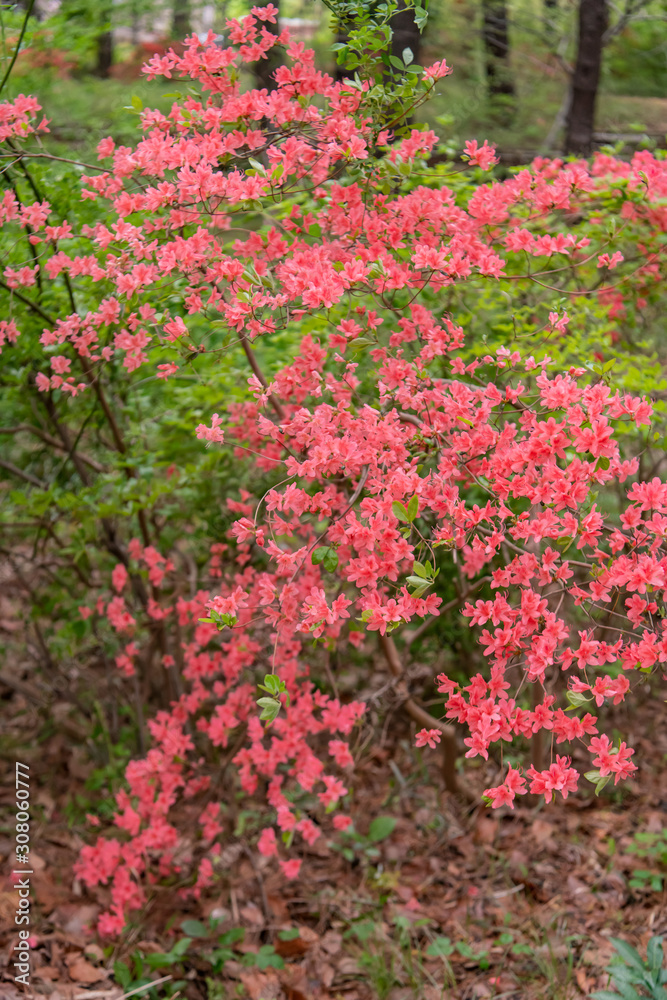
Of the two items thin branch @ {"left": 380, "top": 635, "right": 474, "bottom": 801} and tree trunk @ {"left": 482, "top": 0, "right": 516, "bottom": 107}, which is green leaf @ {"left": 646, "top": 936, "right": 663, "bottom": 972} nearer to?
thin branch @ {"left": 380, "top": 635, "right": 474, "bottom": 801}

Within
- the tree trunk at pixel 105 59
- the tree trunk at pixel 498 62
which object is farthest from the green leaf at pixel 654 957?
the tree trunk at pixel 105 59

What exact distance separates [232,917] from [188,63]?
275 cm

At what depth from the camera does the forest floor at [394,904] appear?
7.93 feet

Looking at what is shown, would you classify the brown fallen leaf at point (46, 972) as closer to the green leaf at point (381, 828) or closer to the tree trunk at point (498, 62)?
the green leaf at point (381, 828)

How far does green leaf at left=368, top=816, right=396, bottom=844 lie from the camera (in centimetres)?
296

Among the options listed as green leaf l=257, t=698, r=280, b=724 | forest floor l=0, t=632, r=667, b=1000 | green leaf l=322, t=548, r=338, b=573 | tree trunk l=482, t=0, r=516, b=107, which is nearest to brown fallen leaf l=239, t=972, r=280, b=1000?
forest floor l=0, t=632, r=667, b=1000

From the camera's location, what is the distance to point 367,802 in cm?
330

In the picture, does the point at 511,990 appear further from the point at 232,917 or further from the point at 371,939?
the point at 232,917

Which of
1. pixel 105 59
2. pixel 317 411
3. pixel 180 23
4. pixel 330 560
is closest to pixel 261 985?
pixel 330 560

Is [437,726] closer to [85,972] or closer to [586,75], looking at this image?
[85,972]

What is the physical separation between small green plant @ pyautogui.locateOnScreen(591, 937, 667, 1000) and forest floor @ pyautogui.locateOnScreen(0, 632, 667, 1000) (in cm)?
26

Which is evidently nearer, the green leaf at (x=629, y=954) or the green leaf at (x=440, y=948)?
the green leaf at (x=629, y=954)

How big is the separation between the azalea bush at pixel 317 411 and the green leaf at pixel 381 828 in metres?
0.26

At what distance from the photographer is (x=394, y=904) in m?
2.77
